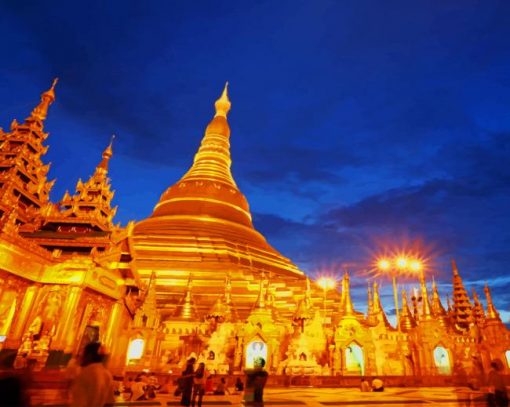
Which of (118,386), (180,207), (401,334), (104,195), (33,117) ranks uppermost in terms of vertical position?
(180,207)

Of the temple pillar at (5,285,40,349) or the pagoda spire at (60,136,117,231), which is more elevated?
the pagoda spire at (60,136,117,231)

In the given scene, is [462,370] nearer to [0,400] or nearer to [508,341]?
[508,341]

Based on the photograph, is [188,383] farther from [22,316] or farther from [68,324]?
[22,316]

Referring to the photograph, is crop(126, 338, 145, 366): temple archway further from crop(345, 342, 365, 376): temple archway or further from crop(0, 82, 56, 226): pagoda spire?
crop(345, 342, 365, 376): temple archway

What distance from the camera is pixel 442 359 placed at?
21.6 metres

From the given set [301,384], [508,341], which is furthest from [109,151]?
[508,341]

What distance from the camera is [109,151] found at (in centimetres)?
2386

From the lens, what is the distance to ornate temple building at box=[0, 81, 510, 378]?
12141 millimetres

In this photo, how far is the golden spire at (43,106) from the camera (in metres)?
19.5

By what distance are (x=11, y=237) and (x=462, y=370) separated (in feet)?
82.3

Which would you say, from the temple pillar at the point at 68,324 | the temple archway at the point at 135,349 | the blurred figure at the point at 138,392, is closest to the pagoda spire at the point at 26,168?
the temple pillar at the point at 68,324

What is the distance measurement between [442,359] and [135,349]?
61.5 ft

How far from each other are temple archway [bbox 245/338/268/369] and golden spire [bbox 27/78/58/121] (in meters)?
17.9

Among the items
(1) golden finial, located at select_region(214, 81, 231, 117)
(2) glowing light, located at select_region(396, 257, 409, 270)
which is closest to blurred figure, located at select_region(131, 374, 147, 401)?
(2) glowing light, located at select_region(396, 257, 409, 270)
